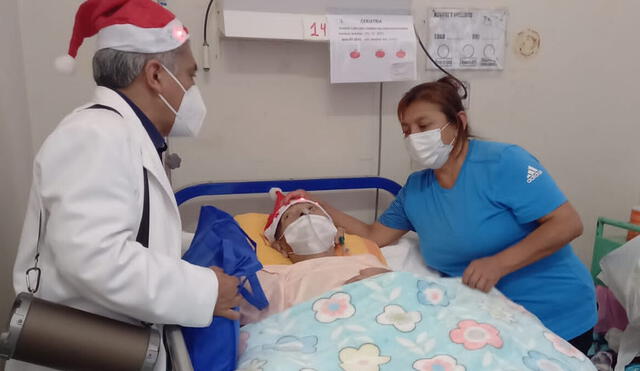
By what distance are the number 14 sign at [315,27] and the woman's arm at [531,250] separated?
41.8 inches

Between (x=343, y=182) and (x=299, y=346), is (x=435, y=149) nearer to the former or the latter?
(x=343, y=182)

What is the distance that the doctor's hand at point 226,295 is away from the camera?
1119mm

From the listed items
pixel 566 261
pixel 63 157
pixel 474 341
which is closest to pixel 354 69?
pixel 566 261

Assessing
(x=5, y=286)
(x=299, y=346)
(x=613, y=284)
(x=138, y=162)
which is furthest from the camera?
(x=613, y=284)

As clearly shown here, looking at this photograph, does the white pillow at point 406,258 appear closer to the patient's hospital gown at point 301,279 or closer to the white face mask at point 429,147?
the patient's hospital gown at point 301,279

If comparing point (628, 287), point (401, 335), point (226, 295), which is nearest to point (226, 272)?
point (226, 295)

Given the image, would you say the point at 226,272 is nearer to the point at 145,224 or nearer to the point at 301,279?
the point at 145,224

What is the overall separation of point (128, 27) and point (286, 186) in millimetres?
1079

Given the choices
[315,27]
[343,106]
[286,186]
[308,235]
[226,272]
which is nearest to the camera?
[226,272]

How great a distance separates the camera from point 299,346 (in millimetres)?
1223

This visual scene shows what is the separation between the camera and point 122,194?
3.12 ft

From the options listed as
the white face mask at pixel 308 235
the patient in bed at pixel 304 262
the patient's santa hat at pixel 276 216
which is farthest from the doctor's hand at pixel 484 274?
the patient's santa hat at pixel 276 216

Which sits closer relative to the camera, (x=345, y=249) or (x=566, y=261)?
(x=566, y=261)

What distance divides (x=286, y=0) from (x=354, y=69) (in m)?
0.39
